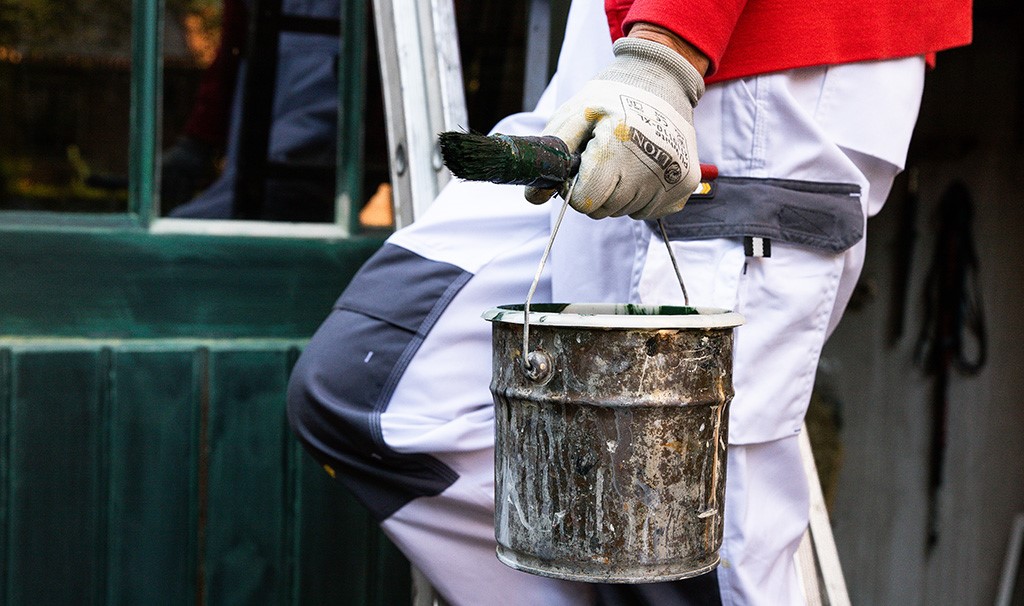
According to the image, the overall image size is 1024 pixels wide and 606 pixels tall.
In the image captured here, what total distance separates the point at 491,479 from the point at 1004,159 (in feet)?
9.40

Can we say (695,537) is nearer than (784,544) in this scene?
Yes

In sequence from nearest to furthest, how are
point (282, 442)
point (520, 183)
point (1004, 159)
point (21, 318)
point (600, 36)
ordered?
point (520, 183) < point (600, 36) < point (21, 318) < point (282, 442) < point (1004, 159)

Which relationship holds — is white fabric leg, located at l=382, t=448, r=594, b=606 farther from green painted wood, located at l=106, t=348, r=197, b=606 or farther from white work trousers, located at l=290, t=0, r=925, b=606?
green painted wood, located at l=106, t=348, r=197, b=606

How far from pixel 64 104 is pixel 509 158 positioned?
1.72m

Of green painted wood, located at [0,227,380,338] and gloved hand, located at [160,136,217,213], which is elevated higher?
gloved hand, located at [160,136,217,213]

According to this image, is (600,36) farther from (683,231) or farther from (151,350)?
(151,350)

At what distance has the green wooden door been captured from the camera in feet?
7.84

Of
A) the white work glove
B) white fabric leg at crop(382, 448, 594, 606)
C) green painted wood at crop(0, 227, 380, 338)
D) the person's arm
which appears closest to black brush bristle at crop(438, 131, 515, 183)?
the white work glove

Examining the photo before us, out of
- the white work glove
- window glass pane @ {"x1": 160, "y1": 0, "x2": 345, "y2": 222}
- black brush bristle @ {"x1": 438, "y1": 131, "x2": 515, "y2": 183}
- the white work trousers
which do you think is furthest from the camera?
window glass pane @ {"x1": 160, "y1": 0, "x2": 345, "y2": 222}

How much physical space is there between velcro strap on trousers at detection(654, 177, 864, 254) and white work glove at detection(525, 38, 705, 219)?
0.38ft

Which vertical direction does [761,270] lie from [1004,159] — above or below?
below

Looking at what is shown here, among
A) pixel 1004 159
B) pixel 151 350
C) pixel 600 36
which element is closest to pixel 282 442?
pixel 151 350

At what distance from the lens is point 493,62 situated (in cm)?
276

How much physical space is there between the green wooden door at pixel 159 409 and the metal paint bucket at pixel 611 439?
4.19ft
